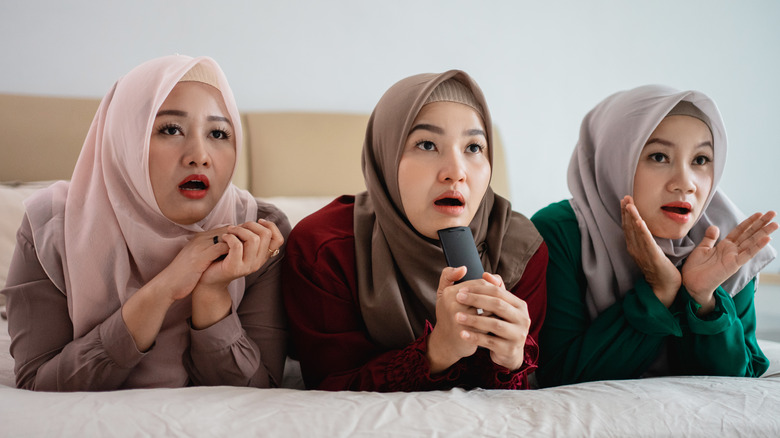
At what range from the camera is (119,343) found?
0.99 metres

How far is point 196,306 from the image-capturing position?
41.0 inches

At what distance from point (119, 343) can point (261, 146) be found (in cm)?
137

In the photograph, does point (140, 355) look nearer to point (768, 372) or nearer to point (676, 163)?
point (676, 163)

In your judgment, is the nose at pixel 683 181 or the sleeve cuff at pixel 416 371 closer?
the sleeve cuff at pixel 416 371

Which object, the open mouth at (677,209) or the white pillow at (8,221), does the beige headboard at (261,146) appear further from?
the open mouth at (677,209)

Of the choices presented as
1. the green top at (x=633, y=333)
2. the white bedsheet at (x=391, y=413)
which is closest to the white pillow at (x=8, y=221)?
the white bedsheet at (x=391, y=413)

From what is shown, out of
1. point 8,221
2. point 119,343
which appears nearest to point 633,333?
point 119,343

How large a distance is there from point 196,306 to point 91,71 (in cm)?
163

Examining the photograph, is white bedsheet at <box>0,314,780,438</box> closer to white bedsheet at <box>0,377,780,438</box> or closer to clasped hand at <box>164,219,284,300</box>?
white bedsheet at <box>0,377,780,438</box>

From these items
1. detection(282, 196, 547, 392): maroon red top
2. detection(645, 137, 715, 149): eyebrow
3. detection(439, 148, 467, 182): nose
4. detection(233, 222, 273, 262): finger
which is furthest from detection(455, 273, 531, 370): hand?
detection(645, 137, 715, 149): eyebrow

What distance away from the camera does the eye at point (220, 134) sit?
1111 millimetres

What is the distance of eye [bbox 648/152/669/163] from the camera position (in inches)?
49.9

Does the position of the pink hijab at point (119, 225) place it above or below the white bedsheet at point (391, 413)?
above

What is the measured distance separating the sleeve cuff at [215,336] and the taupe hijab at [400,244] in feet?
0.82
